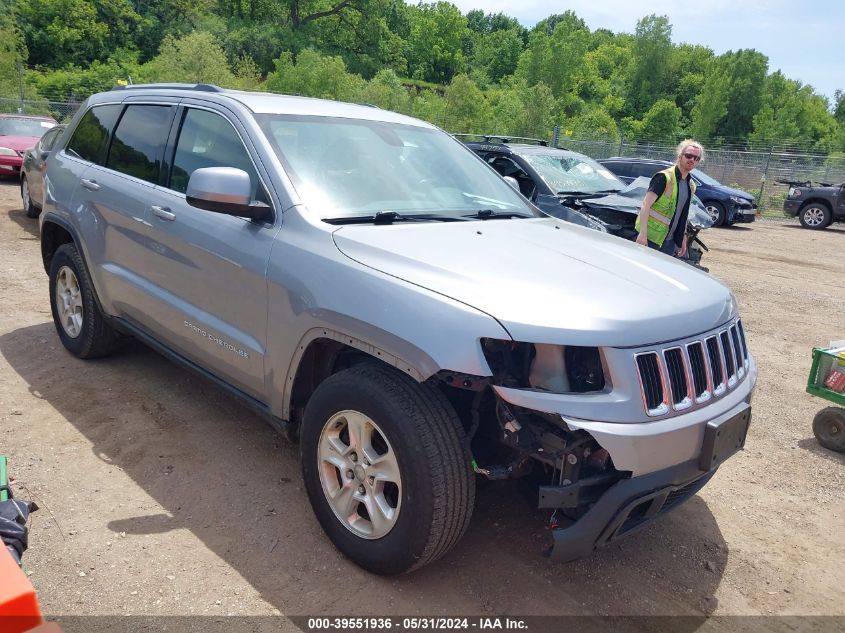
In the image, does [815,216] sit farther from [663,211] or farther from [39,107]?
[39,107]

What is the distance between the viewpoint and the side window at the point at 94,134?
4.73m

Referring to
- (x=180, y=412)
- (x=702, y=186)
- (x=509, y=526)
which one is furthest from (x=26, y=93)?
(x=509, y=526)

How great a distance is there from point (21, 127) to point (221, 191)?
14.5 meters

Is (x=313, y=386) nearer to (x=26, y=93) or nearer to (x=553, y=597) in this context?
(x=553, y=597)

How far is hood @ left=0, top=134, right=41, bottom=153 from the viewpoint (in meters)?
14.3

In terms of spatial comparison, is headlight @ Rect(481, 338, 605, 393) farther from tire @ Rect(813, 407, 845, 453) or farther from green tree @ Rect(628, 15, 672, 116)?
green tree @ Rect(628, 15, 672, 116)

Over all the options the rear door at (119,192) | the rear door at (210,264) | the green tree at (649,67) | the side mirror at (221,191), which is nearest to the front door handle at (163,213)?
the rear door at (210,264)

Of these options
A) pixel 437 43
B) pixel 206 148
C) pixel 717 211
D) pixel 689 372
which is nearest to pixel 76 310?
pixel 206 148

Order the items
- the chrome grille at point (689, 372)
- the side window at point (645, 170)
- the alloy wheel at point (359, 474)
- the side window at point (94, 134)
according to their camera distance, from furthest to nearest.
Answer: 1. the side window at point (645, 170)
2. the side window at point (94, 134)
3. the alloy wheel at point (359, 474)
4. the chrome grille at point (689, 372)

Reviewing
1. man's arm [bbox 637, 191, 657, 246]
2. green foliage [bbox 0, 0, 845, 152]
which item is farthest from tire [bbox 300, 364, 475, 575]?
green foliage [bbox 0, 0, 845, 152]

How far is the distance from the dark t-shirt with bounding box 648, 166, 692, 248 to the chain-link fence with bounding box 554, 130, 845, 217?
1938cm

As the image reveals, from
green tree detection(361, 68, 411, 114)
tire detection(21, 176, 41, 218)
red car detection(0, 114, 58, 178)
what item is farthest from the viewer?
green tree detection(361, 68, 411, 114)

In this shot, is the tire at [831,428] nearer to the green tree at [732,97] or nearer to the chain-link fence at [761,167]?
the chain-link fence at [761,167]

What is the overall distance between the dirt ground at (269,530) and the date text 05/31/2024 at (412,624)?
4cm
